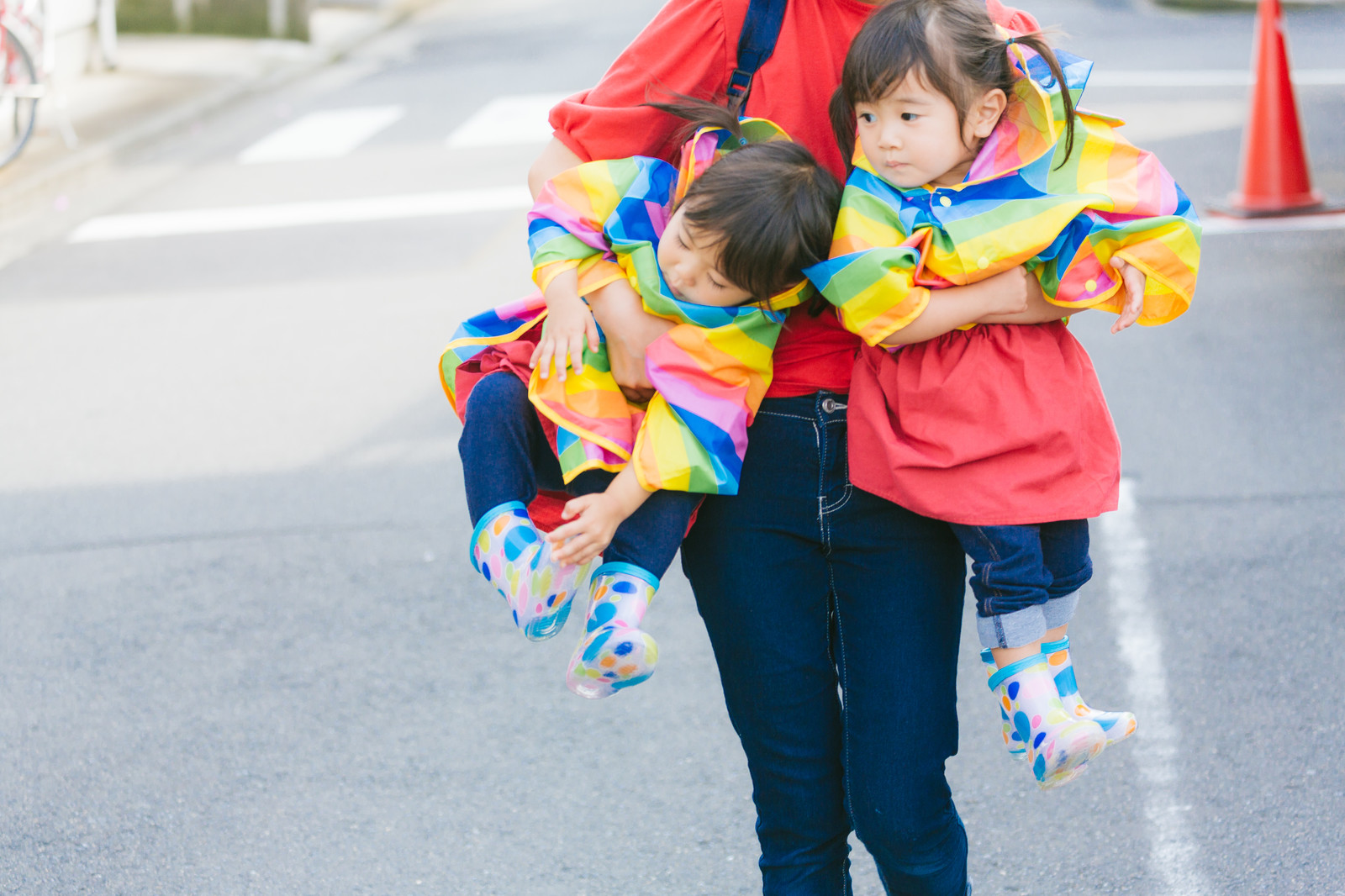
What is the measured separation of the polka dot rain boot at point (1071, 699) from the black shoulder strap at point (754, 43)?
3.04ft

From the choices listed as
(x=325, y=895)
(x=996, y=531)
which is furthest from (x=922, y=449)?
(x=325, y=895)

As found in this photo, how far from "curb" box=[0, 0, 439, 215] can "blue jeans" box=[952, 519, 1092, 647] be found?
7.60 m

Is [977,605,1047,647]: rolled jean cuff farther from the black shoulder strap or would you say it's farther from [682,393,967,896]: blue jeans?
the black shoulder strap

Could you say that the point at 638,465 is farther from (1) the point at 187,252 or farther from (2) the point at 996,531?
(1) the point at 187,252

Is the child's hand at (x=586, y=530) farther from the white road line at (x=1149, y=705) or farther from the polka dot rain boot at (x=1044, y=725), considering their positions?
the white road line at (x=1149, y=705)

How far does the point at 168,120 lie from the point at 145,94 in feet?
4.44

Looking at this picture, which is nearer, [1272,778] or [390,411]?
[1272,778]

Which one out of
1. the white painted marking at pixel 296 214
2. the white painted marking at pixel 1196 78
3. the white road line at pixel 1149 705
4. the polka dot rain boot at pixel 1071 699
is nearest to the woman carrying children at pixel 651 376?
the polka dot rain boot at pixel 1071 699

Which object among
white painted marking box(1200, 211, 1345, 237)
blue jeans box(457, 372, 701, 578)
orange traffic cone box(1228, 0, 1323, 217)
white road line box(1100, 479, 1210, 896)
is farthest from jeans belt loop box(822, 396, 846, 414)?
orange traffic cone box(1228, 0, 1323, 217)

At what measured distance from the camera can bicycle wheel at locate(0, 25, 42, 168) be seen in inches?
380

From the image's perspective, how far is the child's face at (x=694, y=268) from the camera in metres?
1.93

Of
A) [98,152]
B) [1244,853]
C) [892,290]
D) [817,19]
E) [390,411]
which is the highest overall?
[817,19]

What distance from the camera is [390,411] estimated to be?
221 inches

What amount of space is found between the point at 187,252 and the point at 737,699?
676 centimetres
